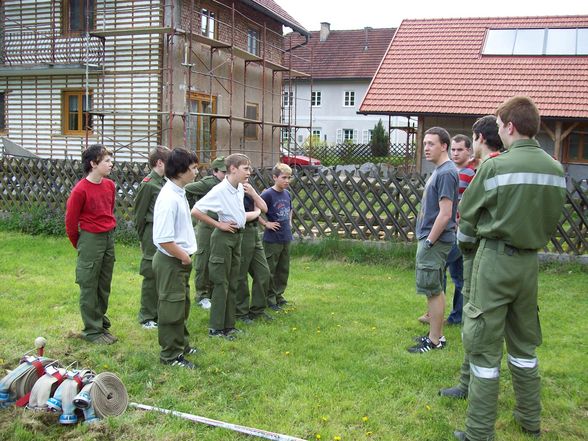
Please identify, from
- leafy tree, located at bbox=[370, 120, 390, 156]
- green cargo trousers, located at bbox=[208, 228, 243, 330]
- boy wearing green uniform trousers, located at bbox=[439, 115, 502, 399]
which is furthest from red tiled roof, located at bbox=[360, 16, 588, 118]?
boy wearing green uniform trousers, located at bbox=[439, 115, 502, 399]

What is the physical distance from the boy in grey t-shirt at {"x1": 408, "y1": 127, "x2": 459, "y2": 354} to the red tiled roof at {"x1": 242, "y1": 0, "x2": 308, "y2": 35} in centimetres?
1714

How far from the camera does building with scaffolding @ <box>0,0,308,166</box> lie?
1745 centimetres

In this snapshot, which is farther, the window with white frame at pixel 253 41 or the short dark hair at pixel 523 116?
the window with white frame at pixel 253 41

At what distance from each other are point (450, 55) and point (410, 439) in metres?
18.4

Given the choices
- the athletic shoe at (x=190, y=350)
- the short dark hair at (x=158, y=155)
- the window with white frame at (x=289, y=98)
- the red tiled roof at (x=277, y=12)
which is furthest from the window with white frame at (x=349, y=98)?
the athletic shoe at (x=190, y=350)

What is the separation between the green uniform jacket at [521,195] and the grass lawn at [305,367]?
53.3 inches

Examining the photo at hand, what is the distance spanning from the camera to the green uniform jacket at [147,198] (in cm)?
591

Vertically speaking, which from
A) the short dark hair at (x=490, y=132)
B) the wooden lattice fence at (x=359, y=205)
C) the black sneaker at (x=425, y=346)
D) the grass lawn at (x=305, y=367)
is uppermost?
the short dark hair at (x=490, y=132)

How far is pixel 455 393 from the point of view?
4.38 m

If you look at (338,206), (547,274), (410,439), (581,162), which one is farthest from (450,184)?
(581,162)

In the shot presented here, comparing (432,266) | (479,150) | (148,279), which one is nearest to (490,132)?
(479,150)

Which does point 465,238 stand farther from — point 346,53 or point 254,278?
point 346,53

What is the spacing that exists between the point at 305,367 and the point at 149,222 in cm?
224

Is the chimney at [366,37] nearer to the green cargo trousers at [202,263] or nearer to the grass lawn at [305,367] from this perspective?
the grass lawn at [305,367]
